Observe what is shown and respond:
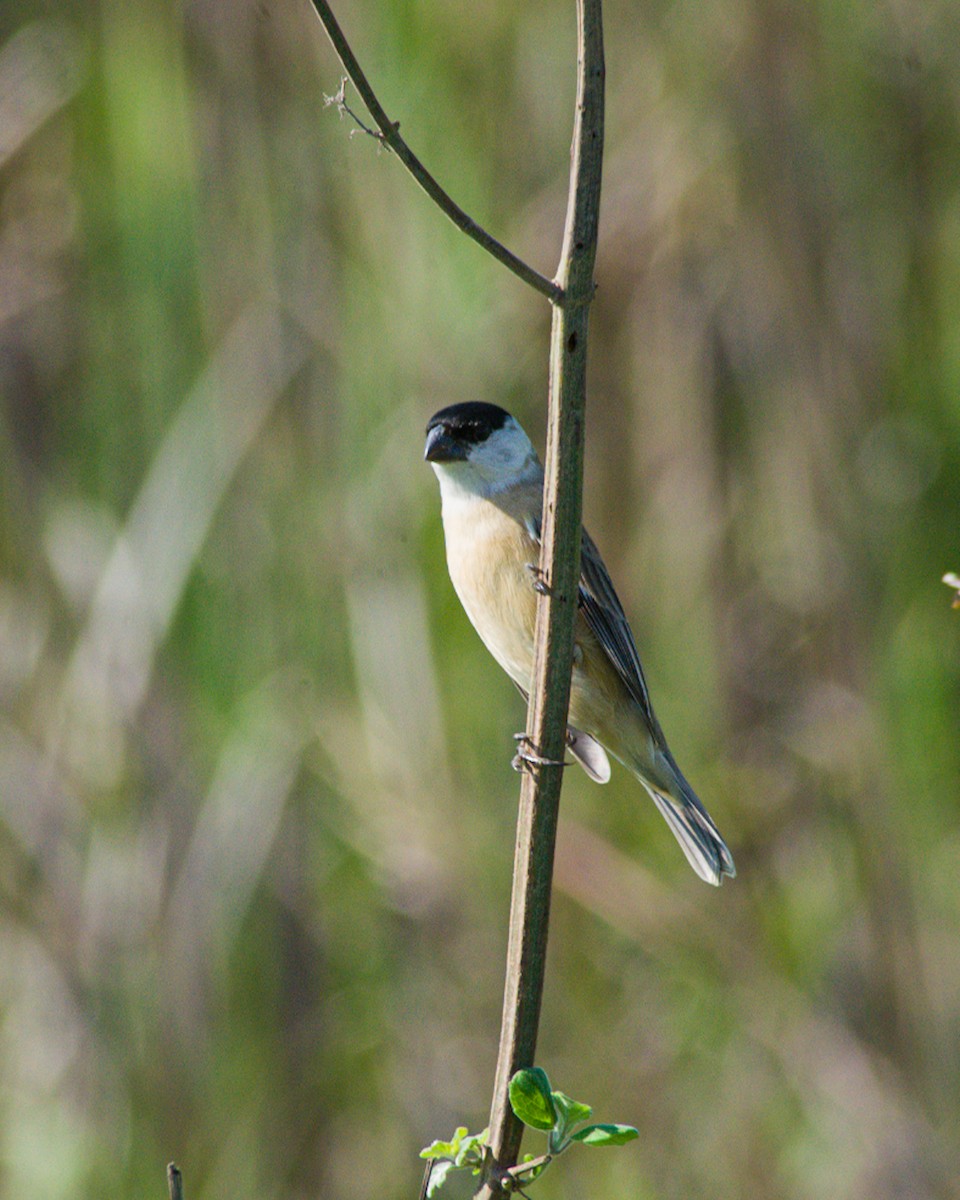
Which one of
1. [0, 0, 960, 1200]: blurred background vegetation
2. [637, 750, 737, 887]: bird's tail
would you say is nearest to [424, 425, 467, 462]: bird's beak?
[0, 0, 960, 1200]: blurred background vegetation

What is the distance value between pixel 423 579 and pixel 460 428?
54 centimetres

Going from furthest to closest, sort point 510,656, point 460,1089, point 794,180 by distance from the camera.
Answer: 1. point 460,1089
2. point 794,180
3. point 510,656

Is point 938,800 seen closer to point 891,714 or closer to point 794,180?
point 891,714

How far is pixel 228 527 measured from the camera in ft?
10.6

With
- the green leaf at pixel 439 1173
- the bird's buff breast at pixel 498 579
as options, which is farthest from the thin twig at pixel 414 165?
the bird's buff breast at pixel 498 579

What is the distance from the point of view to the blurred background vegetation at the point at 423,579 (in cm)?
309

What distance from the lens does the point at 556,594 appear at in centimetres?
120

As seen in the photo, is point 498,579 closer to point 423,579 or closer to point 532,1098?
point 423,579

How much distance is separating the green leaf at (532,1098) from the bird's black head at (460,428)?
1625 mm

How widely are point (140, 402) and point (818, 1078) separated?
90.9 inches

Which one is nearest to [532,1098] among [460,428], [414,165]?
[414,165]

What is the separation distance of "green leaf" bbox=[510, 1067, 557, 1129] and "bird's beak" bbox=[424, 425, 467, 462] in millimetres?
1621

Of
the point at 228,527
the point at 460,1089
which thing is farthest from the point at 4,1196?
the point at 228,527

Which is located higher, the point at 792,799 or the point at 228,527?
the point at 228,527
